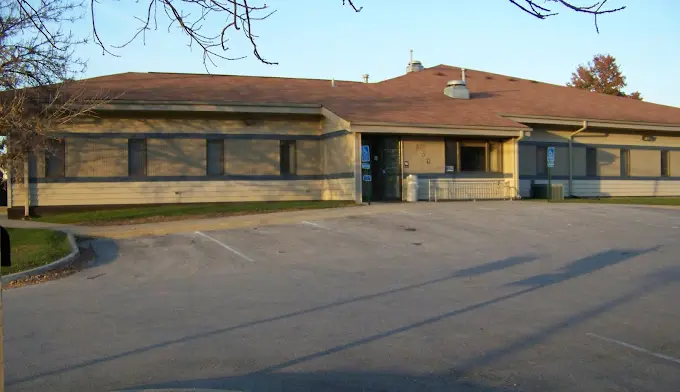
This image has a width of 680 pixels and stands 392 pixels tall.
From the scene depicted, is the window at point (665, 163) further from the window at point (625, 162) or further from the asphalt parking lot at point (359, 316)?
the asphalt parking lot at point (359, 316)

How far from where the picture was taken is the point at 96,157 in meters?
23.1

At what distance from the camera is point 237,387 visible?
5.46 m

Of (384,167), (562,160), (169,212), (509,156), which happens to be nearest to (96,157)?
(169,212)

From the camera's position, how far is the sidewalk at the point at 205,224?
17266 millimetres

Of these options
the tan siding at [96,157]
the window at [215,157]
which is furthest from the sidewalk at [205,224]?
the window at [215,157]

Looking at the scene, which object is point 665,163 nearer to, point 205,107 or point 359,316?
point 205,107

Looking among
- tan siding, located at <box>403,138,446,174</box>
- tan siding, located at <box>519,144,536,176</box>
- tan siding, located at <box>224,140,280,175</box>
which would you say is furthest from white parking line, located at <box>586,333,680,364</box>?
tan siding, located at <box>519,144,536,176</box>

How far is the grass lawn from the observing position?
20.3 m

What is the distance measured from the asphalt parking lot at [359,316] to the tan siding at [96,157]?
27.0ft

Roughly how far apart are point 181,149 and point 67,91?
435 cm

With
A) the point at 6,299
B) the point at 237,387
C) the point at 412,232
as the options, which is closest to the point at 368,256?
the point at 412,232

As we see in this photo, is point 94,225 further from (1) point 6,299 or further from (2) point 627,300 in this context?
(2) point 627,300

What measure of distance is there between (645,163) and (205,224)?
2102cm

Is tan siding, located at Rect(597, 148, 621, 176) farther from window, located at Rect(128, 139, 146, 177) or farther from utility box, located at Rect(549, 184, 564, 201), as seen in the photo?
window, located at Rect(128, 139, 146, 177)
